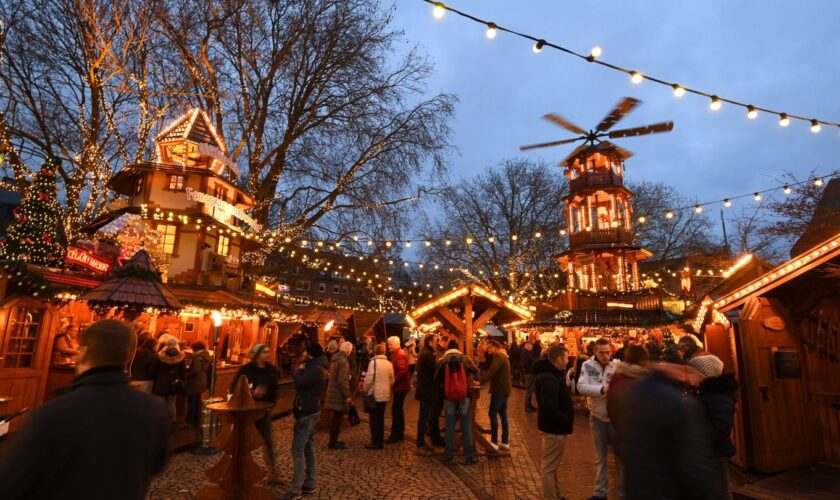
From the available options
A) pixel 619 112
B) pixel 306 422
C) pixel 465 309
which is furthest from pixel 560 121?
pixel 306 422

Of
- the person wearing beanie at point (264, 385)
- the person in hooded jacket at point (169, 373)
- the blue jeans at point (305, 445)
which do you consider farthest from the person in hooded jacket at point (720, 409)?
the person in hooded jacket at point (169, 373)

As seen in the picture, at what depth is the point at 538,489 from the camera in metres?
5.90

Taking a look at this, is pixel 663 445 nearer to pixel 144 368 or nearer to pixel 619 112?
pixel 144 368

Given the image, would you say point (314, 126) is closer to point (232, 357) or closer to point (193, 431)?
point (232, 357)

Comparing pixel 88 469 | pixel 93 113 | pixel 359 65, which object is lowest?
pixel 88 469

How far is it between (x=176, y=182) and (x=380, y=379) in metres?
14.4

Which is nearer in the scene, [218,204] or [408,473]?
[408,473]

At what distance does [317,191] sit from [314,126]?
2751 mm

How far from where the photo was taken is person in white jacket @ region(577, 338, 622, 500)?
5.22 metres

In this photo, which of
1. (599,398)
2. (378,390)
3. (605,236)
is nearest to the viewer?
(599,398)

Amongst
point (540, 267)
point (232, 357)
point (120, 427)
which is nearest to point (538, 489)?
point (120, 427)

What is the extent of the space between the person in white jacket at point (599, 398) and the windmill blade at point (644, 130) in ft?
43.6

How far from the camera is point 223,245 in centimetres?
1986

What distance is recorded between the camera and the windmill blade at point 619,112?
565 inches
